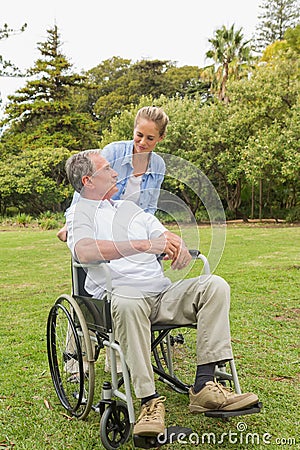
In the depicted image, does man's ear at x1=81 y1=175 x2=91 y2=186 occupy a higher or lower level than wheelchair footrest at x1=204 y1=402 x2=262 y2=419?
higher

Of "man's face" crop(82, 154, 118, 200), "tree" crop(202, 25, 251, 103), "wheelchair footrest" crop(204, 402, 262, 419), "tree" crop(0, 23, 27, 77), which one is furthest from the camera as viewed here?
"tree" crop(202, 25, 251, 103)

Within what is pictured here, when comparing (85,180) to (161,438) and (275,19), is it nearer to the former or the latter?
(161,438)

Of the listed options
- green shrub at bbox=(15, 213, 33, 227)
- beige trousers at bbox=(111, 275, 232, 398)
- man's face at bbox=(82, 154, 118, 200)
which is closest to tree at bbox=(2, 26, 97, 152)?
green shrub at bbox=(15, 213, 33, 227)

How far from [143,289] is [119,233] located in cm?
26

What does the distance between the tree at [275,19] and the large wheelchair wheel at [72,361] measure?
26715 millimetres

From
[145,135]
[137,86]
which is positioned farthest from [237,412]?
[137,86]

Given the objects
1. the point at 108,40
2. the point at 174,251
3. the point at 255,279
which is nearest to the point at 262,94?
the point at 255,279

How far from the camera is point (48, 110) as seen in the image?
20.4 meters

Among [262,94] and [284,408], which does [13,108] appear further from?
[284,408]

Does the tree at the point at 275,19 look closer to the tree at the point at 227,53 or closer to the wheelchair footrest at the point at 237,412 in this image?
the tree at the point at 227,53

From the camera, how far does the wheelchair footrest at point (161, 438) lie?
6.28 feet

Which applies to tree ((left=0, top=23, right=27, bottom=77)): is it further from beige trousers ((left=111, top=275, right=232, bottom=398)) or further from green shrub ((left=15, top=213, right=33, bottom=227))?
green shrub ((left=15, top=213, right=33, bottom=227))

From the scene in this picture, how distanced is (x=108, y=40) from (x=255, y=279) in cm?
2709

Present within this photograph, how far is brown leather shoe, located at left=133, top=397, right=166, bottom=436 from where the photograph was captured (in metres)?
1.91
